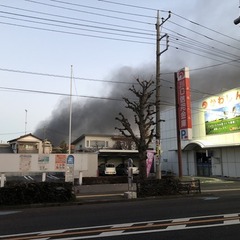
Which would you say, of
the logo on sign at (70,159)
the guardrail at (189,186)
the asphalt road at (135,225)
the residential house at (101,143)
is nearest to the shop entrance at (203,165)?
the residential house at (101,143)

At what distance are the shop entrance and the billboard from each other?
4106mm

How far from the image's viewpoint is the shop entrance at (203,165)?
145 feet

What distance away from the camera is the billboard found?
3819 centimetres

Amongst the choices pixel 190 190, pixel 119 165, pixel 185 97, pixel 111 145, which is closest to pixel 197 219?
pixel 190 190

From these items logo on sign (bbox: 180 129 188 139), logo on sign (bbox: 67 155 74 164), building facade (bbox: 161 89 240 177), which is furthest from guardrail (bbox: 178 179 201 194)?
building facade (bbox: 161 89 240 177)

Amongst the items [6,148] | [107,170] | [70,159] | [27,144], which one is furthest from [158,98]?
[6,148]

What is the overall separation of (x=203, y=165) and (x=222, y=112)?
858 cm

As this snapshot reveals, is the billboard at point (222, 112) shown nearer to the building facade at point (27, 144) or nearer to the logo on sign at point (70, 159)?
the logo on sign at point (70, 159)

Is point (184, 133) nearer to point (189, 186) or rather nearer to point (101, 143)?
point (189, 186)

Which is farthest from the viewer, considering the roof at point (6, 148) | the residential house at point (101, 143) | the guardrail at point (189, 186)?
the roof at point (6, 148)

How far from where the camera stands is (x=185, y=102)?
34.1m

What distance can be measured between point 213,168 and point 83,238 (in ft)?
119

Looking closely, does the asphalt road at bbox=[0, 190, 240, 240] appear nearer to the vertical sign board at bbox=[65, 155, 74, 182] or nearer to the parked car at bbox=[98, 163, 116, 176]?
the vertical sign board at bbox=[65, 155, 74, 182]

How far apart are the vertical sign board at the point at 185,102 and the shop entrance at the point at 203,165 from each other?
1096 cm
